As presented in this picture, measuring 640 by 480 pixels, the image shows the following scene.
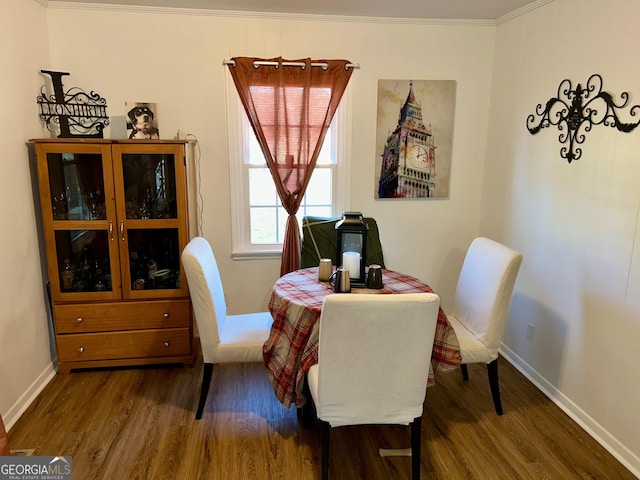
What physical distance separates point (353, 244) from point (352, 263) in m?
0.11

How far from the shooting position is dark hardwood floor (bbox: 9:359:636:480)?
2.08 meters

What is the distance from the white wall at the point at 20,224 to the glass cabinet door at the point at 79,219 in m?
0.11

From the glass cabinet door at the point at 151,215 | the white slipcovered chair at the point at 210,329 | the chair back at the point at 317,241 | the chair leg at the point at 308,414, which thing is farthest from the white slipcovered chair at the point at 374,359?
the glass cabinet door at the point at 151,215

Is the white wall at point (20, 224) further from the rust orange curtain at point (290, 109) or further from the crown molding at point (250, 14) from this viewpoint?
the rust orange curtain at point (290, 109)

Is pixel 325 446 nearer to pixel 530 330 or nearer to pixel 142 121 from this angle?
pixel 530 330

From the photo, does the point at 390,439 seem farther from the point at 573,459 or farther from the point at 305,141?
the point at 305,141

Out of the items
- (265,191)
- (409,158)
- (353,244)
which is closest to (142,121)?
(265,191)

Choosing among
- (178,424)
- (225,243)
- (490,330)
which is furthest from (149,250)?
(490,330)

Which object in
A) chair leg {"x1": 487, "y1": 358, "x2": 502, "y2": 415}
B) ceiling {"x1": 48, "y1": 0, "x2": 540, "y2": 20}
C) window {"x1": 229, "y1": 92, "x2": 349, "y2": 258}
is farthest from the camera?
window {"x1": 229, "y1": 92, "x2": 349, "y2": 258}

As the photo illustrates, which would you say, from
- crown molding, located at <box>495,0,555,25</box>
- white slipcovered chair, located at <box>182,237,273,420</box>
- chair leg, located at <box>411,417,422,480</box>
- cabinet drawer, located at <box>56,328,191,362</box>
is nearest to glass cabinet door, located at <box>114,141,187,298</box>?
cabinet drawer, located at <box>56,328,191,362</box>

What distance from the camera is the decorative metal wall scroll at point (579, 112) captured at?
222 cm

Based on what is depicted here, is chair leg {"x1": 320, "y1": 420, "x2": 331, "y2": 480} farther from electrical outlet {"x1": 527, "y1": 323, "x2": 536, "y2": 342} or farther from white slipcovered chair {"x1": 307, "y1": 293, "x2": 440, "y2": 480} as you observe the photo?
electrical outlet {"x1": 527, "y1": 323, "x2": 536, "y2": 342}

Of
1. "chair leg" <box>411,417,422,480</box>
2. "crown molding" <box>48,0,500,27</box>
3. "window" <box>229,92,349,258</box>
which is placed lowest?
"chair leg" <box>411,417,422,480</box>

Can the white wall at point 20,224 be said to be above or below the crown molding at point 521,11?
below
